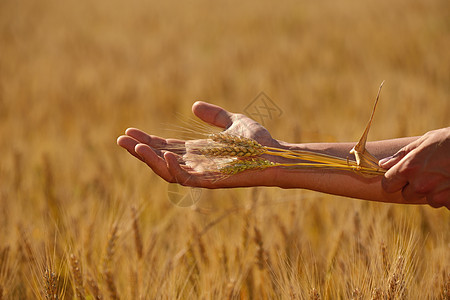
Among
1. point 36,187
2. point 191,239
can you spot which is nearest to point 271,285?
point 191,239

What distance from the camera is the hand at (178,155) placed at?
1274 mm

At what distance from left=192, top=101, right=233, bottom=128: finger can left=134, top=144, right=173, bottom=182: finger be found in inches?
10.8

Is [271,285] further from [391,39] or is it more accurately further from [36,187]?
[391,39]

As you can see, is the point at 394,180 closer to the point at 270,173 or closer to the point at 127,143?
the point at 270,173

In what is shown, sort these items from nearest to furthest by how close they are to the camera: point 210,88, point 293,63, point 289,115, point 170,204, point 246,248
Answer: point 246,248
point 170,204
point 289,115
point 210,88
point 293,63

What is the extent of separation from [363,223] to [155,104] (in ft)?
9.25

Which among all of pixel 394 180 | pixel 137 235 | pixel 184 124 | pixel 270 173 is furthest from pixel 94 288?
pixel 184 124

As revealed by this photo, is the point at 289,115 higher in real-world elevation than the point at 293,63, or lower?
lower

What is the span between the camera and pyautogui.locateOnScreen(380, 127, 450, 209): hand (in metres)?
1.11

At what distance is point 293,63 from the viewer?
501 centimetres

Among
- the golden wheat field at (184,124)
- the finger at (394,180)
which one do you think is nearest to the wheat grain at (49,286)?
the golden wheat field at (184,124)

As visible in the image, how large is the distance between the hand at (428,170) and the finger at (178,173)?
0.57m

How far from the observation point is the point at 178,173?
1275 millimetres

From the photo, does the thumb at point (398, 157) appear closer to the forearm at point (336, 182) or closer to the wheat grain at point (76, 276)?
the forearm at point (336, 182)
